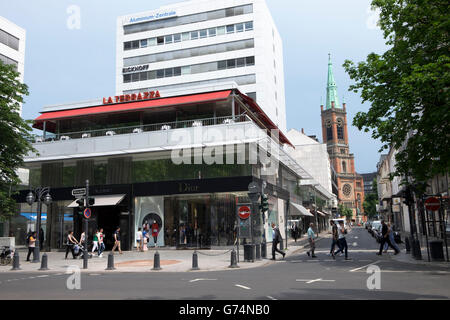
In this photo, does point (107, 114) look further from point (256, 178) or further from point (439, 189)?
point (439, 189)

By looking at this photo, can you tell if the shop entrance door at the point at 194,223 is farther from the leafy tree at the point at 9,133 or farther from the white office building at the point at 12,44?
the white office building at the point at 12,44

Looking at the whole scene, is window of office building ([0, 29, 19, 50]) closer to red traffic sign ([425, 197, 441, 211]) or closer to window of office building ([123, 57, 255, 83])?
window of office building ([123, 57, 255, 83])

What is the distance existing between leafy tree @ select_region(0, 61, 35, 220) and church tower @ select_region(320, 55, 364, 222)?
136826mm

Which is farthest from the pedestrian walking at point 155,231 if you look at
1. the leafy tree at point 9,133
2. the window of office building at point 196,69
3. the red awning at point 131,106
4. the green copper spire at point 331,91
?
the green copper spire at point 331,91

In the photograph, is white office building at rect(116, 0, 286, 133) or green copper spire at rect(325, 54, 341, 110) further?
green copper spire at rect(325, 54, 341, 110)

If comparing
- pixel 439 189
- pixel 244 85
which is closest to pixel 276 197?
pixel 439 189

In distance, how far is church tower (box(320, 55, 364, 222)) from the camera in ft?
488

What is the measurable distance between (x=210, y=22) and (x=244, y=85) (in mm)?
10704

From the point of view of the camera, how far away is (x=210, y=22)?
5259 centimetres


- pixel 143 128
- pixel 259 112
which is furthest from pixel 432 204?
pixel 143 128

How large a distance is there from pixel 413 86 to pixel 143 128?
818 inches

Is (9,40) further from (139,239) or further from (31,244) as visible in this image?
(31,244)

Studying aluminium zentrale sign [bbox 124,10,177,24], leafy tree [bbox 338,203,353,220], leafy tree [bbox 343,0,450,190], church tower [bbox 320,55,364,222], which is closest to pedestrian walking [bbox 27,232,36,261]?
leafy tree [bbox 343,0,450,190]

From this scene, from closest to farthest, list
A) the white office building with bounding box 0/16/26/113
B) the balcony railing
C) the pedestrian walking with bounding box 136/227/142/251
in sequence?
the pedestrian walking with bounding box 136/227/142/251
the balcony railing
the white office building with bounding box 0/16/26/113
